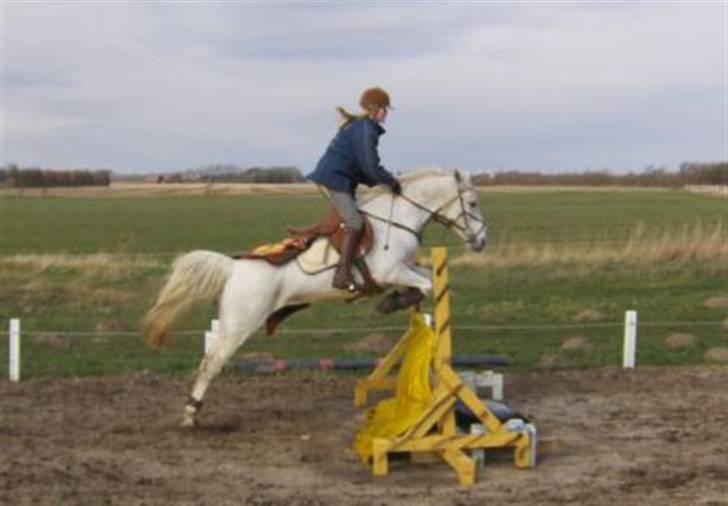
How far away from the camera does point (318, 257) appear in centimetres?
1077

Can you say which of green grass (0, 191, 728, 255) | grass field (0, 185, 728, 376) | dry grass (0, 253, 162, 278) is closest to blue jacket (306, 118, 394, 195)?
grass field (0, 185, 728, 376)

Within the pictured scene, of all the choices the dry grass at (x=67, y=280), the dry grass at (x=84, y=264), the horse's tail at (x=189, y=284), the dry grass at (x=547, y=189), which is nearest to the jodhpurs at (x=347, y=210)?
the horse's tail at (x=189, y=284)

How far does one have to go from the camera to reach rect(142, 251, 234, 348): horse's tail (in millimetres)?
10898

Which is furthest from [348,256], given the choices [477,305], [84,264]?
[84,264]

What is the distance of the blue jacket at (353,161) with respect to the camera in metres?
10.2

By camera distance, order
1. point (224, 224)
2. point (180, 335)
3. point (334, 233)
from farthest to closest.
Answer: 1. point (224, 224)
2. point (180, 335)
3. point (334, 233)

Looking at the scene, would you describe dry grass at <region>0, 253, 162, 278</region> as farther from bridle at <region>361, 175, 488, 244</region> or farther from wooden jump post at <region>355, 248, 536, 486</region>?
wooden jump post at <region>355, 248, 536, 486</region>

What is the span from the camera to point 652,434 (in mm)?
11016

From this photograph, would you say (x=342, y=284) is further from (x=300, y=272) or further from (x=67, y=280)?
(x=67, y=280)

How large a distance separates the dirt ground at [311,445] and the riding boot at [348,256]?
1457 mm

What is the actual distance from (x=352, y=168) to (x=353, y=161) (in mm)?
61

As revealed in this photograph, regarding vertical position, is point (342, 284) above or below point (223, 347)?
above

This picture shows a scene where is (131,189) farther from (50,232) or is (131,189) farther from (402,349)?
(402,349)

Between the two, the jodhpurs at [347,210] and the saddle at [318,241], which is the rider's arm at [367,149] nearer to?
the jodhpurs at [347,210]
